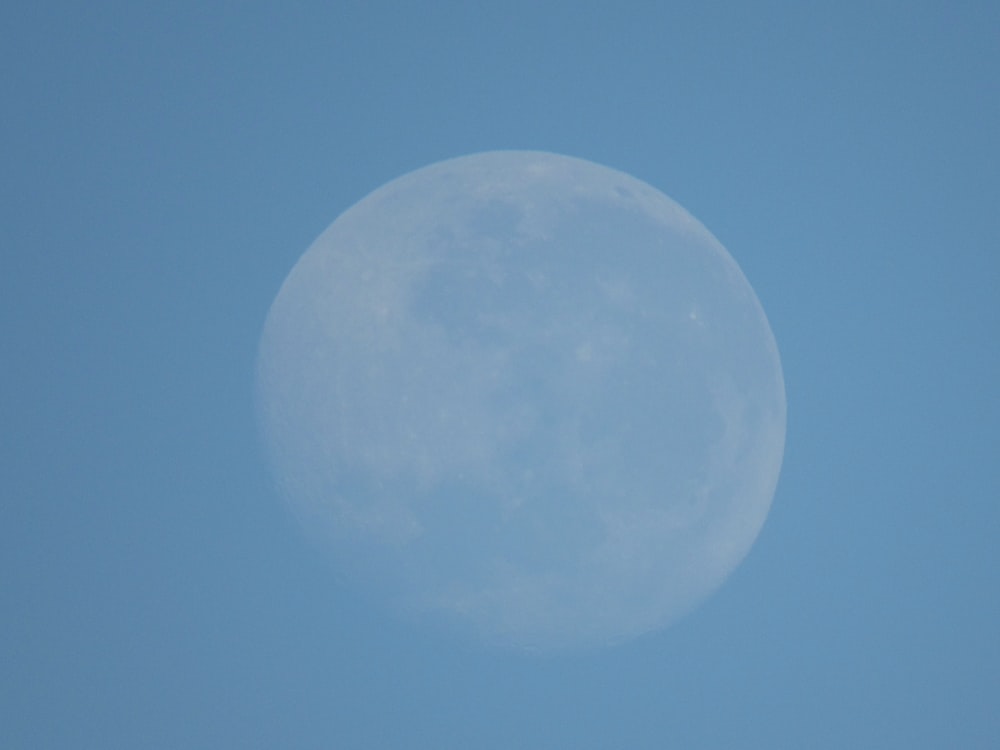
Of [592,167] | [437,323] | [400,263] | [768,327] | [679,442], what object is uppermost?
[592,167]

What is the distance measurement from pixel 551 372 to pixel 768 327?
2.73 meters

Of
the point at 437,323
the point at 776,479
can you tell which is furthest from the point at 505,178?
the point at 776,479

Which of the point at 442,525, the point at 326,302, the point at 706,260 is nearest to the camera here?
the point at 442,525

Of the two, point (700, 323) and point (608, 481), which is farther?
point (700, 323)

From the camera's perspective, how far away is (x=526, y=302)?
869cm

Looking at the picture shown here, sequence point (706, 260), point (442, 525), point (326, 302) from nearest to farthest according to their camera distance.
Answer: point (442, 525)
point (326, 302)
point (706, 260)

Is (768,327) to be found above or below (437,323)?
above

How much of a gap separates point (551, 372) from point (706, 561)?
7.77 feet

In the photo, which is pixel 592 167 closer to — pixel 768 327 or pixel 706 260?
pixel 706 260

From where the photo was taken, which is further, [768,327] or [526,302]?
[768,327]

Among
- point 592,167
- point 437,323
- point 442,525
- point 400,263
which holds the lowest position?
point 442,525

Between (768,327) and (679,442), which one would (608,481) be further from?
(768,327)

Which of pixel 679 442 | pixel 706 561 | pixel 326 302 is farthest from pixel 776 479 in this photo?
pixel 326 302

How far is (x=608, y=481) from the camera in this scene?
8539mm
